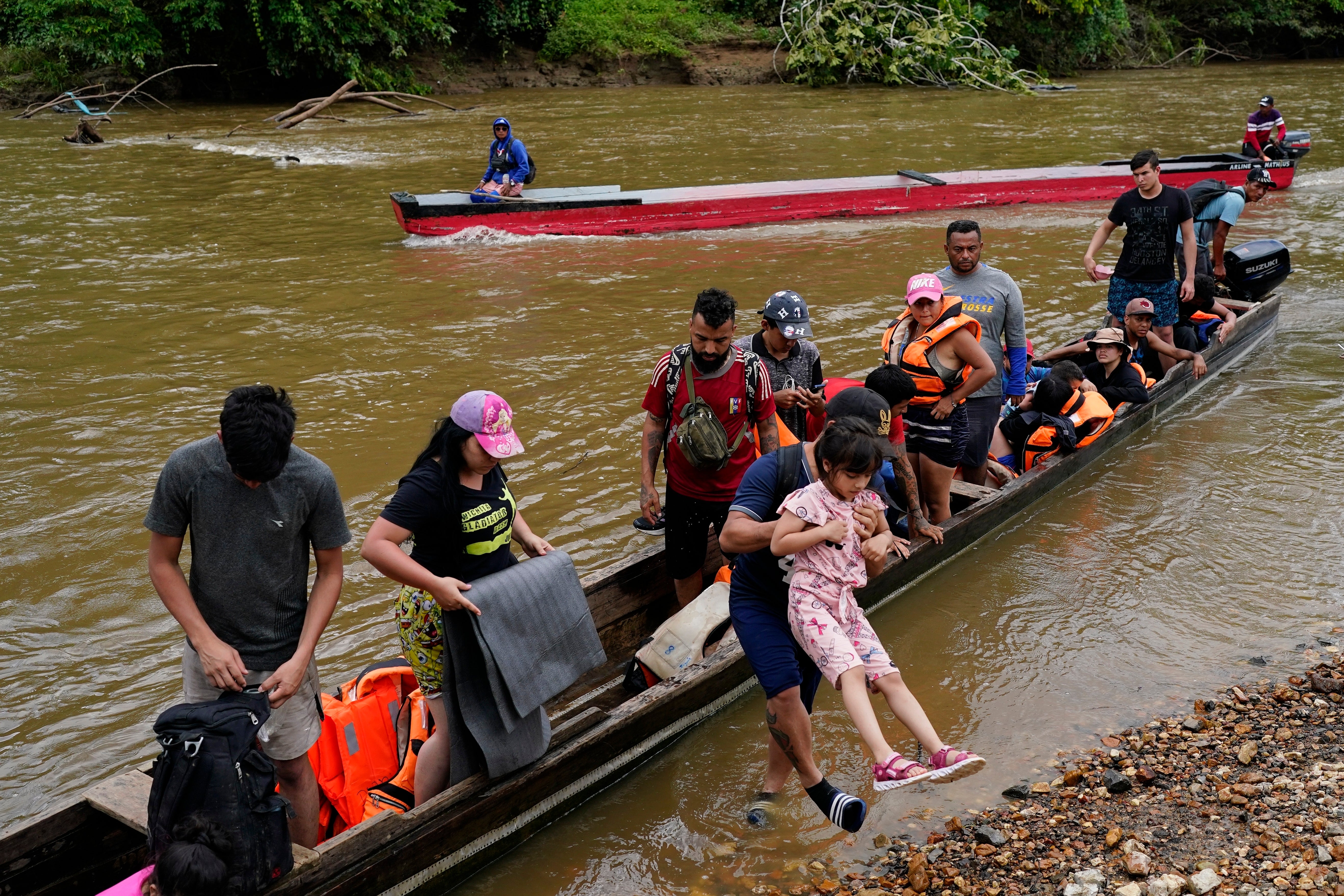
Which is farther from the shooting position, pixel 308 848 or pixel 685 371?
pixel 685 371

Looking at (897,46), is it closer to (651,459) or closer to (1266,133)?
(1266,133)

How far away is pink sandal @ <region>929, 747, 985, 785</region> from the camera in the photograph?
360 centimetres

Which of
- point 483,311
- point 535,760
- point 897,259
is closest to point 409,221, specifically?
point 483,311

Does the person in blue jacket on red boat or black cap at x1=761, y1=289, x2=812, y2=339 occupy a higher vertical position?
the person in blue jacket on red boat

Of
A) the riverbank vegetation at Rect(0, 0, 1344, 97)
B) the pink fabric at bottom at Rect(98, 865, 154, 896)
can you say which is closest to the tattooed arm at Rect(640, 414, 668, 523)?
the pink fabric at bottom at Rect(98, 865, 154, 896)

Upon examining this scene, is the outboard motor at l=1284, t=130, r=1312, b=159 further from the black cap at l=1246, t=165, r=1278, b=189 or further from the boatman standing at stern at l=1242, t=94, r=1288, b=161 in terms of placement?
the black cap at l=1246, t=165, r=1278, b=189

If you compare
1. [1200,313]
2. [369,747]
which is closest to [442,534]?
[369,747]

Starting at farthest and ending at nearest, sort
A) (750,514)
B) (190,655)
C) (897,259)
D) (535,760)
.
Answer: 1. (897,259)
2. (535,760)
3. (750,514)
4. (190,655)

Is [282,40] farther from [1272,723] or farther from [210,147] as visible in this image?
[1272,723]

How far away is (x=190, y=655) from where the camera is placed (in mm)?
3562

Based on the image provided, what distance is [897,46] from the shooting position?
27219mm

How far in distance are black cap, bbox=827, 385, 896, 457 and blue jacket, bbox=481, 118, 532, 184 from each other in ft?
35.6

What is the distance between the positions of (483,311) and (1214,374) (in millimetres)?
7066

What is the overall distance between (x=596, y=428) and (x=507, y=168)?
22.6 feet
